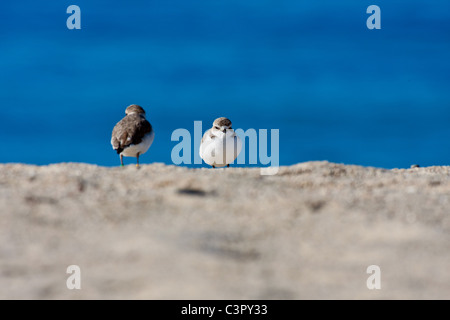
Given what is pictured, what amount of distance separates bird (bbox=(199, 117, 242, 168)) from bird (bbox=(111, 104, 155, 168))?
1.01 meters

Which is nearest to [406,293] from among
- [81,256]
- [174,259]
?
[174,259]

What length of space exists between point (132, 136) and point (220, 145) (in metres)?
1.57

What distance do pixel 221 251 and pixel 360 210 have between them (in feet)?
5.78

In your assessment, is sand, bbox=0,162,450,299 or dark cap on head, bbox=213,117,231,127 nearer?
sand, bbox=0,162,450,299

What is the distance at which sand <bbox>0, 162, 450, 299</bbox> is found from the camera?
4758mm

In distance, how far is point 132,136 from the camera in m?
10.6

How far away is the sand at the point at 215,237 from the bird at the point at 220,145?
3.62 metres

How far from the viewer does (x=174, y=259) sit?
5.01 meters

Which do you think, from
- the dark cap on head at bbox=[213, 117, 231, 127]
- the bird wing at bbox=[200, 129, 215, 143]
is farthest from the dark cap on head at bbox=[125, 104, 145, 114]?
the dark cap on head at bbox=[213, 117, 231, 127]
